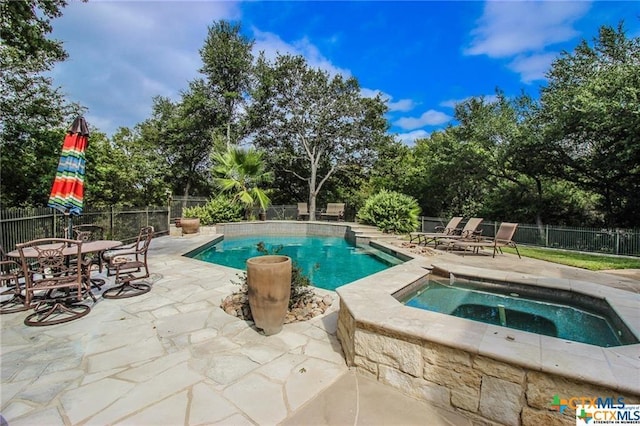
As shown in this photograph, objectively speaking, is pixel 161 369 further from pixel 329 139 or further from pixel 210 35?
pixel 210 35

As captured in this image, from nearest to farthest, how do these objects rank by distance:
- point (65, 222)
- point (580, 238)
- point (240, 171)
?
point (65, 222) → point (580, 238) → point (240, 171)

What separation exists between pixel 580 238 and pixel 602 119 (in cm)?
343

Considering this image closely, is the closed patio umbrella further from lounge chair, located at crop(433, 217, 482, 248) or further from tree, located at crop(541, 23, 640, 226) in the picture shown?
tree, located at crop(541, 23, 640, 226)

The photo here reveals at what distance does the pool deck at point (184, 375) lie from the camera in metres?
1.92

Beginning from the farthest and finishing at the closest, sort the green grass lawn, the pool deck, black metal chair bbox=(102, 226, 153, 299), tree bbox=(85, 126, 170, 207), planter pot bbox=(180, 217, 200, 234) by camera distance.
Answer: planter pot bbox=(180, 217, 200, 234), tree bbox=(85, 126, 170, 207), the green grass lawn, black metal chair bbox=(102, 226, 153, 299), the pool deck

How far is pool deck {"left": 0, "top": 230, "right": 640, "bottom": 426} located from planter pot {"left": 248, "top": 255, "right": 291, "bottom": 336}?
0.17m

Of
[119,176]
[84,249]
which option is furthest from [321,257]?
[119,176]

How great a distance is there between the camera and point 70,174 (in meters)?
5.10

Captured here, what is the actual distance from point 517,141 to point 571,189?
442 centimetres

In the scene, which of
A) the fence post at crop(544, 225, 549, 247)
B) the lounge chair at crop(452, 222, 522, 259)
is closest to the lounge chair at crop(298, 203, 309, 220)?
the lounge chair at crop(452, 222, 522, 259)

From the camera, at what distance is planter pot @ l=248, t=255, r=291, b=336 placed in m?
2.92

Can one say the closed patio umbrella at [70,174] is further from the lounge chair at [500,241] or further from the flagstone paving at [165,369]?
the lounge chair at [500,241]

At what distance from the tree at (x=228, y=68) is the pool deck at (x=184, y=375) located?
16449 millimetres

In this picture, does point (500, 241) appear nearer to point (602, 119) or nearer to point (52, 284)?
point (602, 119)
